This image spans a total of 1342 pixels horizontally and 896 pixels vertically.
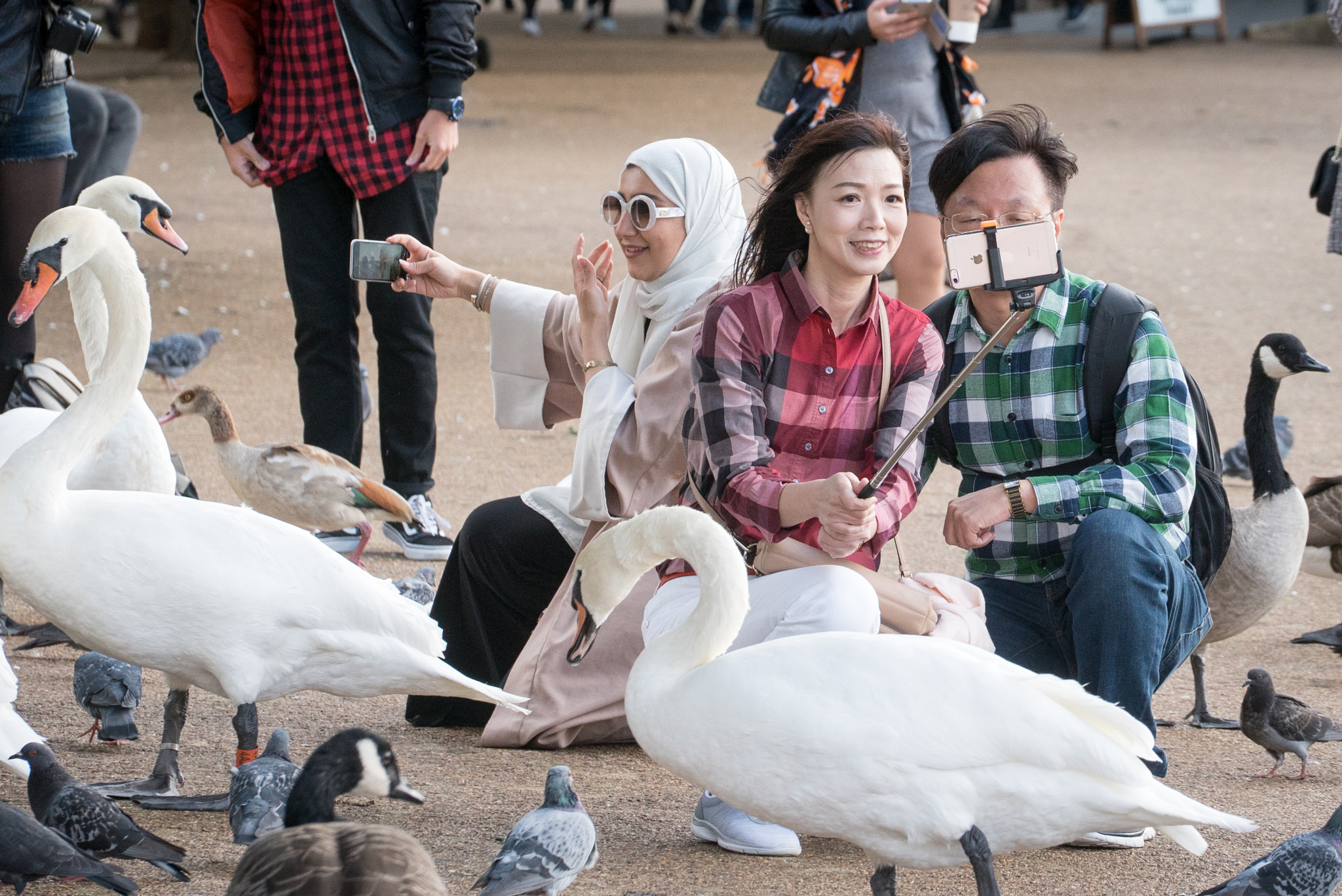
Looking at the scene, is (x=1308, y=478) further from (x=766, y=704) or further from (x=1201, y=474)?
(x=766, y=704)

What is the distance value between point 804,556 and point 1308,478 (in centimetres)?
389

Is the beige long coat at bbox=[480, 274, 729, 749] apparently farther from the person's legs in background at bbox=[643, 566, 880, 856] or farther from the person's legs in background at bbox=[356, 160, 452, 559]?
the person's legs in background at bbox=[356, 160, 452, 559]

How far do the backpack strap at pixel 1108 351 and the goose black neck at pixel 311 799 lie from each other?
1.89 metres

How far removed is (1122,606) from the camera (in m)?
3.18

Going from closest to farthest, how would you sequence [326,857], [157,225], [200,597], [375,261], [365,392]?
[326,857]
[200,597]
[375,261]
[157,225]
[365,392]

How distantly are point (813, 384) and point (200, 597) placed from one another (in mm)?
1404

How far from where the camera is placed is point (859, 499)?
2.98 m

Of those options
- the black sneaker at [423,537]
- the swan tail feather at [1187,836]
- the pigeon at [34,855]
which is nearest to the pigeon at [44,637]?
the black sneaker at [423,537]

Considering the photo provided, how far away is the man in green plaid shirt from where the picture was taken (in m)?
3.21

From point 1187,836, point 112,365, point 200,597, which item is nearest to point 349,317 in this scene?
point 112,365

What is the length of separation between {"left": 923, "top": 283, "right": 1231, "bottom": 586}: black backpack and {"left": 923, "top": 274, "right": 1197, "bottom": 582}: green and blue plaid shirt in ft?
0.06

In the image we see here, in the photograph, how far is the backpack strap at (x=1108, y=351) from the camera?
3420 millimetres

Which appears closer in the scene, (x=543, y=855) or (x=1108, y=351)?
(x=543, y=855)

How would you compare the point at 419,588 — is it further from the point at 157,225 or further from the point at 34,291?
the point at 157,225
